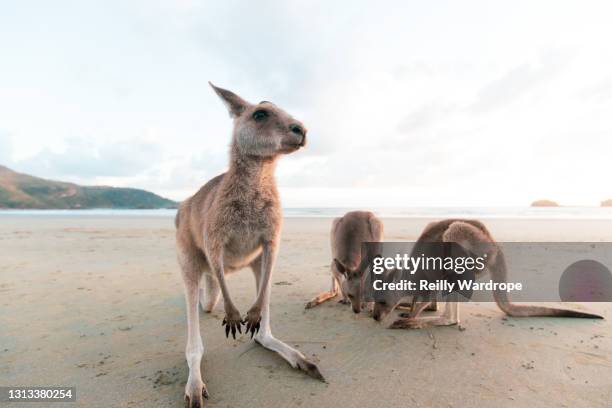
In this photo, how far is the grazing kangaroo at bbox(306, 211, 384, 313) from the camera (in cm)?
379

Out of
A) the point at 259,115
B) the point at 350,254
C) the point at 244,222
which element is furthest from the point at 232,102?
the point at 350,254

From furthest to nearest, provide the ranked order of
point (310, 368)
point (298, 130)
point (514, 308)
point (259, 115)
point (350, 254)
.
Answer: point (350, 254)
point (514, 308)
point (259, 115)
point (298, 130)
point (310, 368)

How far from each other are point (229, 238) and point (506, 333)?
2.71 meters

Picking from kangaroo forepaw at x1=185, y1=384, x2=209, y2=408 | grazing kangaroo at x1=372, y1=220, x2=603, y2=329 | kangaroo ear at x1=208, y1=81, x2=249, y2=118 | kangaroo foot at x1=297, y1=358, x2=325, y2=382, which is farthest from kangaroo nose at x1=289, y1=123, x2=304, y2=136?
grazing kangaroo at x1=372, y1=220, x2=603, y2=329

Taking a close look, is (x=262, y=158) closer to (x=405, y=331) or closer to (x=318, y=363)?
(x=318, y=363)

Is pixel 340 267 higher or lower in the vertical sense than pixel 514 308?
higher

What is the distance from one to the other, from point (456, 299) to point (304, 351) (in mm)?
1687

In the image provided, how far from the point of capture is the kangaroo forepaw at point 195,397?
1978mm

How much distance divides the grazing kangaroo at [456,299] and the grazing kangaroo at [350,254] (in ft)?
1.02

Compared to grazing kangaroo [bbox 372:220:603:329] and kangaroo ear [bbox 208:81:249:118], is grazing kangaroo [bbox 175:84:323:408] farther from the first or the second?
grazing kangaroo [bbox 372:220:603:329]

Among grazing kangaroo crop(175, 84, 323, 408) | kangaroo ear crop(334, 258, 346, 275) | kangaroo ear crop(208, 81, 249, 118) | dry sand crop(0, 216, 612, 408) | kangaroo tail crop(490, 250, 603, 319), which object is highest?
kangaroo ear crop(208, 81, 249, 118)

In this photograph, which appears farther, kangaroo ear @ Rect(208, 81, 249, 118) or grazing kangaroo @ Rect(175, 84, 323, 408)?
kangaroo ear @ Rect(208, 81, 249, 118)

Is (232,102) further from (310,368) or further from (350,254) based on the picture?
(350,254)

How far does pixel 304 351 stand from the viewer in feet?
9.09
